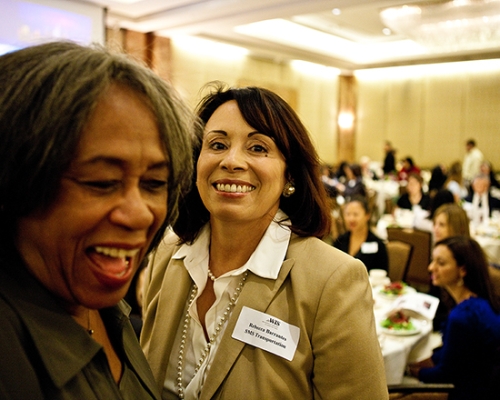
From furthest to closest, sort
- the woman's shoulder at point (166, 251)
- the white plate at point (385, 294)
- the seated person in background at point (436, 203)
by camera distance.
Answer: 1. the seated person in background at point (436, 203)
2. the white plate at point (385, 294)
3. the woman's shoulder at point (166, 251)

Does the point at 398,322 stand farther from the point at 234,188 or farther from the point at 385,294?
the point at 234,188

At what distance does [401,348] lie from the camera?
2.72 meters

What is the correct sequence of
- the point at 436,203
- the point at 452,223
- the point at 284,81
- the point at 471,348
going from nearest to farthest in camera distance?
the point at 471,348
the point at 452,223
the point at 436,203
the point at 284,81

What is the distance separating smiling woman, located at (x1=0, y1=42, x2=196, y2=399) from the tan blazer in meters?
0.56

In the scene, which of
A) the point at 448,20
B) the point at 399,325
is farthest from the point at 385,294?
the point at 448,20

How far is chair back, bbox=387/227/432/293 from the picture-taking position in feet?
16.4

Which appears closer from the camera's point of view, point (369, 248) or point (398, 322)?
point (398, 322)

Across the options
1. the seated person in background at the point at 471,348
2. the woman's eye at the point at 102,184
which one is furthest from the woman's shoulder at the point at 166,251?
the seated person in background at the point at 471,348

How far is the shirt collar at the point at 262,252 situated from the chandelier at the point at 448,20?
7.79 meters

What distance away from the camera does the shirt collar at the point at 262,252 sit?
4.45 ft

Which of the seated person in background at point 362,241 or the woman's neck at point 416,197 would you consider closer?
the seated person in background at point 362,241

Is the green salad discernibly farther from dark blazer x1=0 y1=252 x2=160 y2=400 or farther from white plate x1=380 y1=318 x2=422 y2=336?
dark blazer x1=0 y1=252 x2=160 y2=400

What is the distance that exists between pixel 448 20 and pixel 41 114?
9.39 m

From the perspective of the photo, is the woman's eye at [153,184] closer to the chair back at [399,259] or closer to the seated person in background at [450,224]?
the seated person in background at [450,224]
